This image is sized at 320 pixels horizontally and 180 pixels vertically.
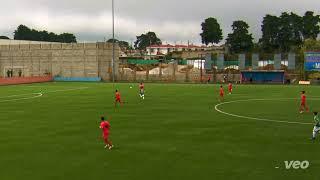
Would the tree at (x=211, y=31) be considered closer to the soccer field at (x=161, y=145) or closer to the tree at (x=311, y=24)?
the tree at (x=311, y=24)

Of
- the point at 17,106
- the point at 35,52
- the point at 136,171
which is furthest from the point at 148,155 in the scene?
the point at 35,52

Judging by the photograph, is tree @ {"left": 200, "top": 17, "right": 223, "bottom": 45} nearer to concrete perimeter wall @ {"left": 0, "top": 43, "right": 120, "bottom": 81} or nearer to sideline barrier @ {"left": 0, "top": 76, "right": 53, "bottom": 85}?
concrete perimeter wall @ {"left": 0, "top": 43, "right": 120, "bottom": 81}

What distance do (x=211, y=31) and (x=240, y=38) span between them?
93.2 feet

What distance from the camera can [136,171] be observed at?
1639 cm

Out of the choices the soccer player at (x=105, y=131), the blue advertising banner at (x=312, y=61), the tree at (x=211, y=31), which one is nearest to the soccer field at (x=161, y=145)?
the soccer player at (x=105, y=131)

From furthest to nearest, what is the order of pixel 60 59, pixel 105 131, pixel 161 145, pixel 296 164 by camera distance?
pixel 60 59
pixel 161 145
pixel 105 131
pixel 296 164

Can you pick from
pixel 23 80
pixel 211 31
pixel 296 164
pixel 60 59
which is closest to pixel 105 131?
pixel 296 164

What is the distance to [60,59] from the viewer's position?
10788cm

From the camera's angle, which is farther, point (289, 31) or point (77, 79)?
point (289, 31)

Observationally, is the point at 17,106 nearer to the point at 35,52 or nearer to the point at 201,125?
the point at 201,125

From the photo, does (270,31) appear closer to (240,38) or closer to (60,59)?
(240,38)

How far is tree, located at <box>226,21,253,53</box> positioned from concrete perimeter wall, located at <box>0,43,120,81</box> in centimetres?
5680

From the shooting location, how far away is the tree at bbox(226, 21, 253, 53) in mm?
148625

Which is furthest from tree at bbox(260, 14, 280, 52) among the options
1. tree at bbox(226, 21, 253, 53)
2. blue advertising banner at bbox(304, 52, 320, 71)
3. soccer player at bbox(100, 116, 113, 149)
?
soccer player at bbox(100, 116, 113, 149)
